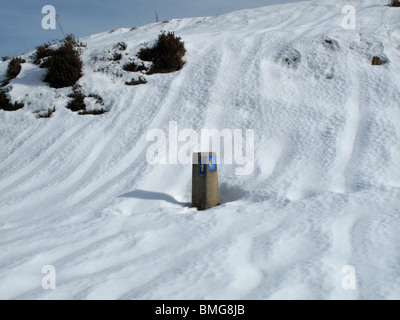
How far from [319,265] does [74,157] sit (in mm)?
4220

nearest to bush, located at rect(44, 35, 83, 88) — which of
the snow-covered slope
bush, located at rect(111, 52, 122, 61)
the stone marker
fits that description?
the snow-covered slope

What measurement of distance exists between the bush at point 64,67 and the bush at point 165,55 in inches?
57.8

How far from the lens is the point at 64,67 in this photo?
7066 millimetres

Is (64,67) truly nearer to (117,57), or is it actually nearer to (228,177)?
(117,57)

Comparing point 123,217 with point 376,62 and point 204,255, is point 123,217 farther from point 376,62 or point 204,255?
point 376,62

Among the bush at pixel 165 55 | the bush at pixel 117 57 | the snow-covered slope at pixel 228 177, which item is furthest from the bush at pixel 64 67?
the bush at pixel 165 55

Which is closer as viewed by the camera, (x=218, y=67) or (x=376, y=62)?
(x=376, y=62)

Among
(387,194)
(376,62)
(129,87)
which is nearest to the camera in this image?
(387,194)

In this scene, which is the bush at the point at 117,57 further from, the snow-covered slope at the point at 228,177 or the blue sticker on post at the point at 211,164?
the blue sticker on post at the point at 211,164

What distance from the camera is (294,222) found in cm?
305

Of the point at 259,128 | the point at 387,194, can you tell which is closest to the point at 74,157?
the point at 259,128

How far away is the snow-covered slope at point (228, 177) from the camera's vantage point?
A: 2.25 m

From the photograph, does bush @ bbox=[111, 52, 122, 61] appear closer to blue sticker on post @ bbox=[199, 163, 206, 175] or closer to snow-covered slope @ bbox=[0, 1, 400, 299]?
snow-covered slope @ bbox=[0, 1, 400, 299]

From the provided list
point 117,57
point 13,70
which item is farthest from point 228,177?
point 13,70
